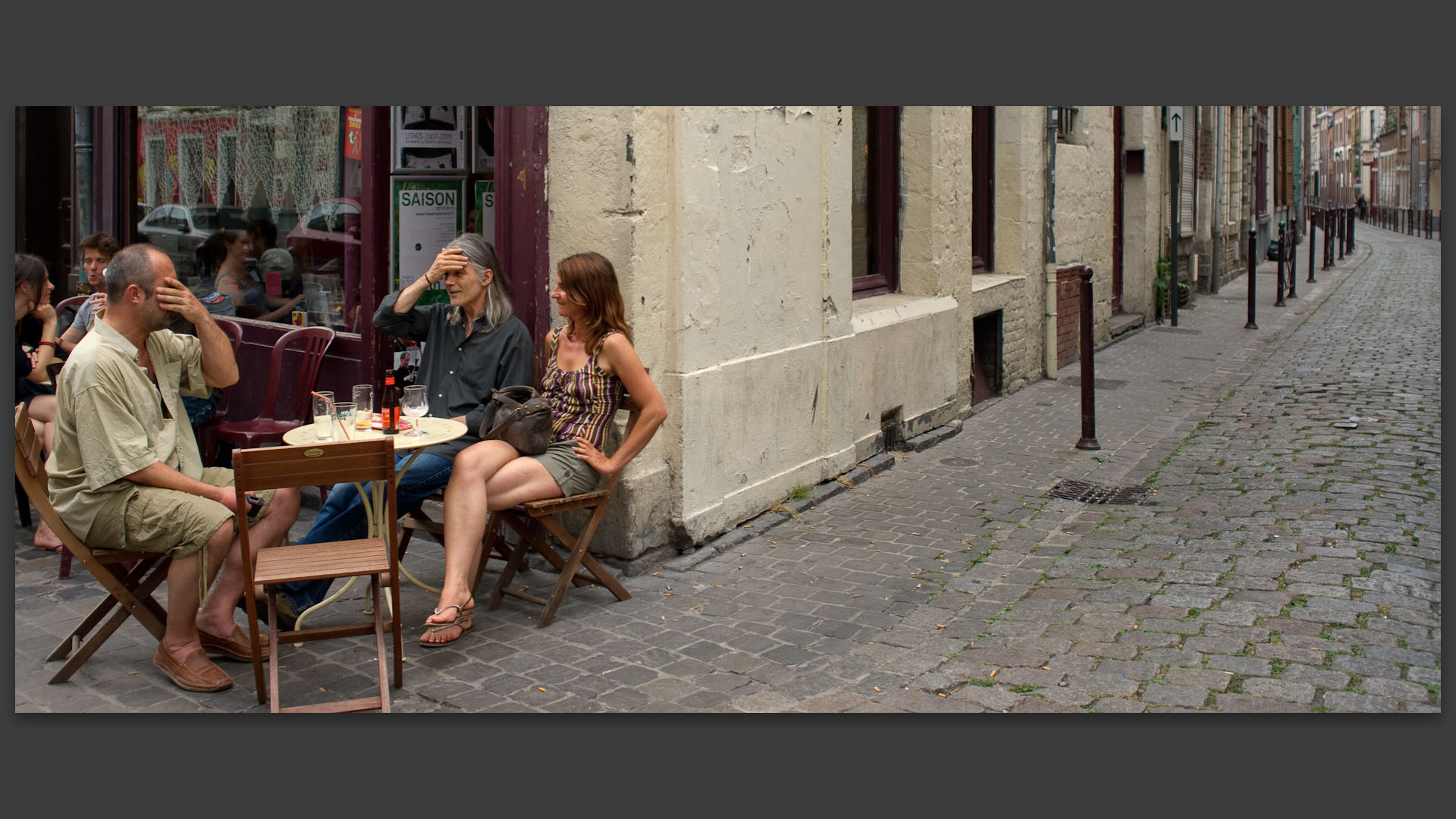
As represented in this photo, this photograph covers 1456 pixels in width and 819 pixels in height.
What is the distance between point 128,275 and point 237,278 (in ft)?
→ 11.7

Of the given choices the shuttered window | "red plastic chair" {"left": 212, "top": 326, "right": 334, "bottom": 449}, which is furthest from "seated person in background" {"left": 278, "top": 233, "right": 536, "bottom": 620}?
the shuttered window

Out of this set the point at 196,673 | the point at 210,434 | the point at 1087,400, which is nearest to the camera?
the point at 196,673

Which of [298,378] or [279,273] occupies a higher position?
[279,273]

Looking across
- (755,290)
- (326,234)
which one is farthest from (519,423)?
(326,234)

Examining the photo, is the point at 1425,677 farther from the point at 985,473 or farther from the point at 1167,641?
the point at 985,473

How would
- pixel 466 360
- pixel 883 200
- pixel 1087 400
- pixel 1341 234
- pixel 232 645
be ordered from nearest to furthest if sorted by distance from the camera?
1. pixel 232 645
2. pixel 466 360
3. pixel 1087 400
4. pixel 883 200
5. pixel 1341 234

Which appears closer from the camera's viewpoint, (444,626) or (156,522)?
(156,522)

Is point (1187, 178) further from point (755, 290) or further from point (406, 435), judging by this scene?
point (406, 435)

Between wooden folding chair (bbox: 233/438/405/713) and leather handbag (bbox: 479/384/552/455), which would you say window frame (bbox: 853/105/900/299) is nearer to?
leather handbag (bbox: 479/384/552/455)

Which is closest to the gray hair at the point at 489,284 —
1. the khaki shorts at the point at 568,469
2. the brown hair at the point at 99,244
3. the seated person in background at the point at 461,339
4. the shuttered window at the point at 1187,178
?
the seated person in background at the point at 461,339

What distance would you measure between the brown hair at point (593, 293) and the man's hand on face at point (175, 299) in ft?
4.47

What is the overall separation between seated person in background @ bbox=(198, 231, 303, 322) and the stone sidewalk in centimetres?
197

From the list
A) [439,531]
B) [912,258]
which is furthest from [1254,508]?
[439,531]

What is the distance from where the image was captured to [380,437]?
4703mm
